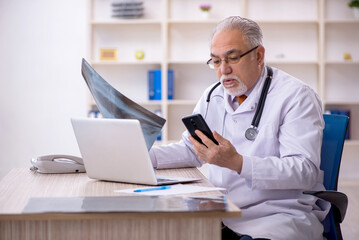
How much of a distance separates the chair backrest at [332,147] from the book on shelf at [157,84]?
3.28 m

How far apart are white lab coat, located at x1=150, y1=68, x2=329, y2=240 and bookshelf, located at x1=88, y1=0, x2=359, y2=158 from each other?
3259 mm

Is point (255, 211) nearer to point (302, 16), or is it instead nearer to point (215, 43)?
point (215, 43)

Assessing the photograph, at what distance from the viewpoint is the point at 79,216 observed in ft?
4.25

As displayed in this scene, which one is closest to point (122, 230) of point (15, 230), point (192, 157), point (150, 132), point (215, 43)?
point (15, 230)

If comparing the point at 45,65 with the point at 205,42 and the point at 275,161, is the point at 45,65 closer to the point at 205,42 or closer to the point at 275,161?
the point at 205,42

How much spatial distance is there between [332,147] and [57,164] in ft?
3.23

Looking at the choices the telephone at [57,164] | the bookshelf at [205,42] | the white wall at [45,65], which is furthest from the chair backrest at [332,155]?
the white wall at [45,65]

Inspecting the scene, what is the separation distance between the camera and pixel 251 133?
1.92 m

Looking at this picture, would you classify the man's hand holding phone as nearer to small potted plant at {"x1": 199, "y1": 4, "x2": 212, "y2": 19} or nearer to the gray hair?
the gray hair

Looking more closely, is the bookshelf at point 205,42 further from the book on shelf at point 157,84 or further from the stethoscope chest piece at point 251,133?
the stethoscope chest piece at point 251,133

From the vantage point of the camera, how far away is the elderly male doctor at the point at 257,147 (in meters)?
1.67

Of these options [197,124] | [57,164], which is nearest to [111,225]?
[197,124]

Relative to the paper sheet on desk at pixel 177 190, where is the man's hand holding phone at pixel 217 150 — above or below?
above

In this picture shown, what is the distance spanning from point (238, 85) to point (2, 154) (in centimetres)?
403
